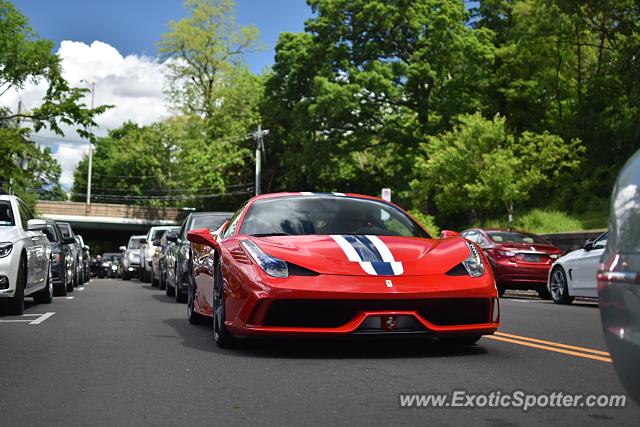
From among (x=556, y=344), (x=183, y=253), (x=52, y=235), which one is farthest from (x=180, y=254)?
(x=556, y=344)

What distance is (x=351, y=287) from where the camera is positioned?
6941mm

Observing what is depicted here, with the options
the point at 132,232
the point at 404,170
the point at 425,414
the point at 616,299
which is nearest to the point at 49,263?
the point at 425,414

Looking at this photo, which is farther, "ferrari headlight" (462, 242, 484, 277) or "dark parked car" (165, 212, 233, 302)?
"dark parked car" (165, 212, 233, 302)

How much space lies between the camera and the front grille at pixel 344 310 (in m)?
6.98

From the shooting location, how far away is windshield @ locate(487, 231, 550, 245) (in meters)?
19.9

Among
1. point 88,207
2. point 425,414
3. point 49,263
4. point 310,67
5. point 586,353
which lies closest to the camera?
point 425,414

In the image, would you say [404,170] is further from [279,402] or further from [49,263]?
[279,402]

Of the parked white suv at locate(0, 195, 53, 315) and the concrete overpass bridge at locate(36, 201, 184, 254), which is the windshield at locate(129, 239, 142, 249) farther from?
the concrete overpass bridge at locate(36, 201, 184, 254)

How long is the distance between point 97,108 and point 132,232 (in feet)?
175

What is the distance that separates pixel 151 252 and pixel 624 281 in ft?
79.7

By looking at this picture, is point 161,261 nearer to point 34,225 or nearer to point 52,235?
point 52,235

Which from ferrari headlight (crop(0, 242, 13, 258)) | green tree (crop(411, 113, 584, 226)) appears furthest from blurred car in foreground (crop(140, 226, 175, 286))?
ferrari headlight (crop(0, 242, 13, 258))

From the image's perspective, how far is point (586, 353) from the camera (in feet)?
25.2

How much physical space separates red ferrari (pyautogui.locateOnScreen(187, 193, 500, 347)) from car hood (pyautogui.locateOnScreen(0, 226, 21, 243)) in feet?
15.3
